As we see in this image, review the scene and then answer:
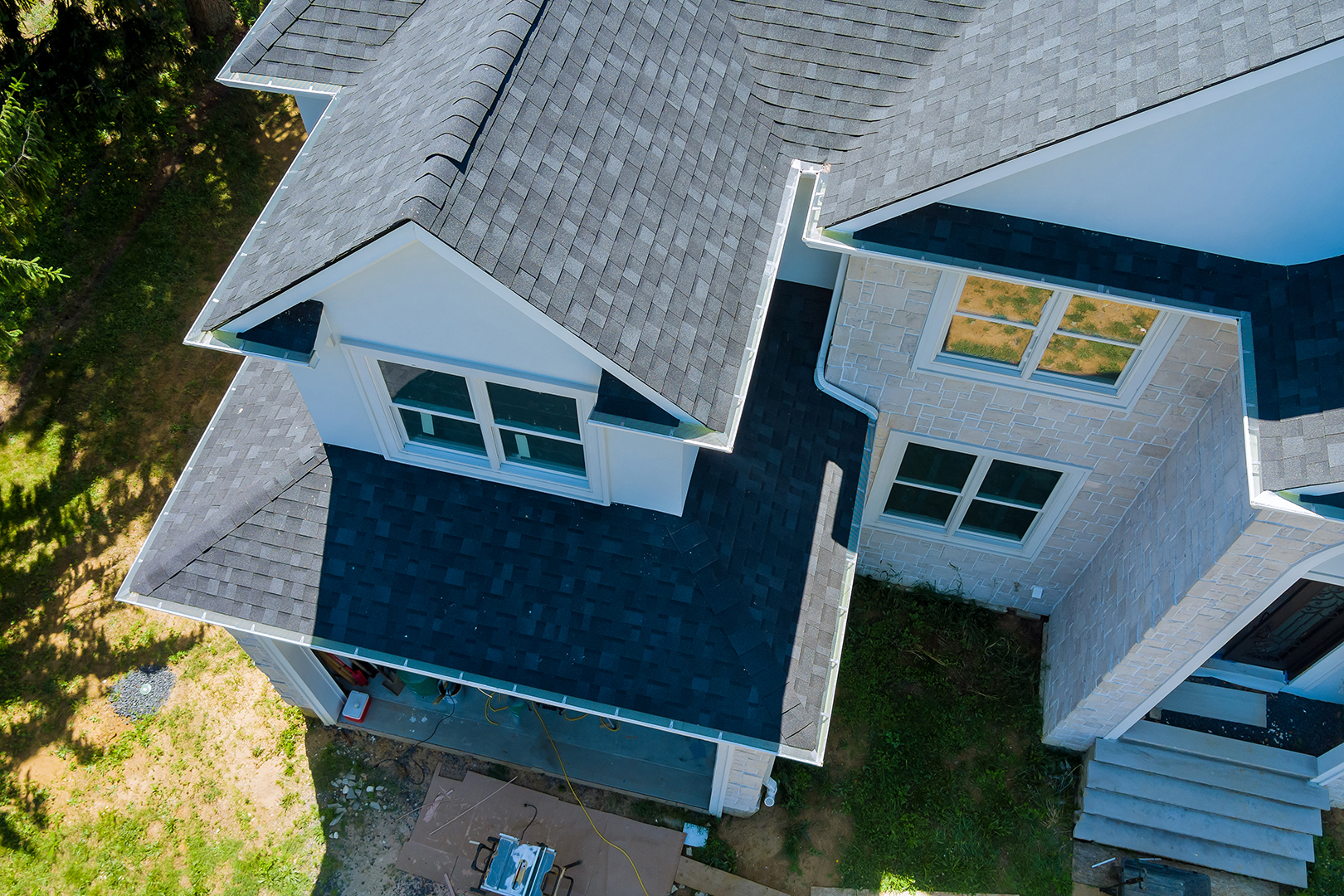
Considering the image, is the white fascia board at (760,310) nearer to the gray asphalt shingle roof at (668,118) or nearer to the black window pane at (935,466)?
the gray asphalt shingle roof at (668,118)

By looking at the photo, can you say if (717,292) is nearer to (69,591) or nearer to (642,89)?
(642,89)

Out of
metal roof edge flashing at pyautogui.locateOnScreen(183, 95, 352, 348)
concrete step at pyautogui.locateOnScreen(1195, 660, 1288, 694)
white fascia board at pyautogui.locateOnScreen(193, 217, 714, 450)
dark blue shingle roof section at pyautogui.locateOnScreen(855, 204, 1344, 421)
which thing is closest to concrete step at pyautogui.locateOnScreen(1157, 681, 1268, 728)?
concrete step at pyautogui.locateOnScreen(1195, 660, 1288, 694)

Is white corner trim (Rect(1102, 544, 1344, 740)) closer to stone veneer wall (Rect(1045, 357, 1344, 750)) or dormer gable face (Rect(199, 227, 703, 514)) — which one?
stone veneer wall (Rect(1045, 357, 1344, 750))

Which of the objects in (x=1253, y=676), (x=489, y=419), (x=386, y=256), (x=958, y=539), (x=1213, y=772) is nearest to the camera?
(x=386, y=256)

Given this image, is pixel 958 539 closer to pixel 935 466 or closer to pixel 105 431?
pixel 935 466

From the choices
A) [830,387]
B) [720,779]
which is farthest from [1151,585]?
[720,779]
